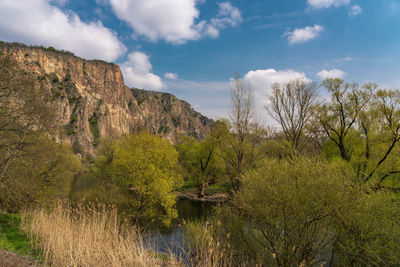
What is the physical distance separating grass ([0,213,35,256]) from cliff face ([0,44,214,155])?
73.5 meters

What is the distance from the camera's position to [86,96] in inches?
4715

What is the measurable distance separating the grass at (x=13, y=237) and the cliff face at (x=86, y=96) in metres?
73.5

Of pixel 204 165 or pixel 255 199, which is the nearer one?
pixel 255 199

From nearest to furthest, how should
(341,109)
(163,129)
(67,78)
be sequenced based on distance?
1. (341,109)
2. (67,78)
3. (163,129)

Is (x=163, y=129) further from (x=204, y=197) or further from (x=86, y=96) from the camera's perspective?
(x=204, y=197)

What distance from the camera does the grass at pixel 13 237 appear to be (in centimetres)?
767

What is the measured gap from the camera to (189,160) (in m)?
35.1

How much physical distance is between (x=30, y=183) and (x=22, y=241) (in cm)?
309

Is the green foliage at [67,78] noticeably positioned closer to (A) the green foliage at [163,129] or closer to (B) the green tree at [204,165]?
(A) the green foliage at [163,129]

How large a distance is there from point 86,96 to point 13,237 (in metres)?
126

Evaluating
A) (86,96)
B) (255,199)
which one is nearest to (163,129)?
(86,96)

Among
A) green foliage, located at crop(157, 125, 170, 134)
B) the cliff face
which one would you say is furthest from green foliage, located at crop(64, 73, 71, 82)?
green foliage, located at crop(157, 125, 170, 134)

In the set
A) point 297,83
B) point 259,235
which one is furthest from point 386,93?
point 259,235

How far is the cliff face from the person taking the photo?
102 m
